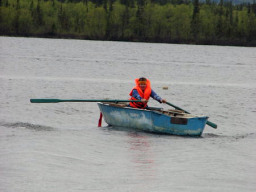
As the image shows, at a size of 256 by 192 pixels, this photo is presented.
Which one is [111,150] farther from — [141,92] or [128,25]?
[128,25]

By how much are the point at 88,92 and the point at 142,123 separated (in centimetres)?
1628

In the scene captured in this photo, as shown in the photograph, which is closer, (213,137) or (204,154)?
(204,154)

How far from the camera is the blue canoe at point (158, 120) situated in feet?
63.9

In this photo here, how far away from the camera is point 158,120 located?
64.7 ft

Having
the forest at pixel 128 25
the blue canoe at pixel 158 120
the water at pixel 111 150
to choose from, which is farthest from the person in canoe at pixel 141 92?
the forest at pixel 128 25

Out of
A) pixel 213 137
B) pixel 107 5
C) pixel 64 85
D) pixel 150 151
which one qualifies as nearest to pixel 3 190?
pixel 150 151

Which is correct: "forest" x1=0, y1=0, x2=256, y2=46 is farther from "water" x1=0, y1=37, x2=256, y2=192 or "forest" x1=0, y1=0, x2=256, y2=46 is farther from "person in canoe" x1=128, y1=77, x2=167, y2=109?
"person in canoe" x1=128, y1=77, x2=167, y2=109

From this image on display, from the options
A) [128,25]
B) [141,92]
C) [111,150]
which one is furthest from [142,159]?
[128,25]

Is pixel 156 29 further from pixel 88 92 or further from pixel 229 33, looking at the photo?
pixel 88 92

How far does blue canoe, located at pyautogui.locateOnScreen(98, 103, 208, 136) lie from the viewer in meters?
19.5

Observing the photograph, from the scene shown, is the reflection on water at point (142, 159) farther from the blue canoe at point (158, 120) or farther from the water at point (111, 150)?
the blue canoe at point (158, 120)

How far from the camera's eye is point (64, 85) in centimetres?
3941

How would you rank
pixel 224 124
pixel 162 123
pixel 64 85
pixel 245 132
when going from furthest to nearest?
pixel 64 85 → pixel 224 124 → pixel 245 132 → pixel 162 123

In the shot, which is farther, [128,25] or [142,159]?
[128,25]
